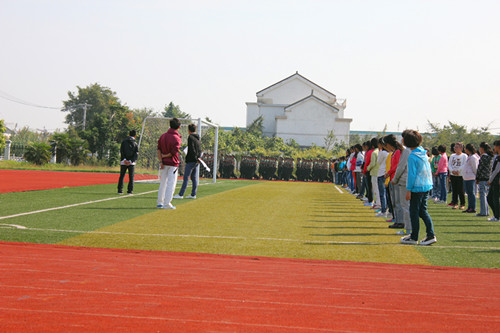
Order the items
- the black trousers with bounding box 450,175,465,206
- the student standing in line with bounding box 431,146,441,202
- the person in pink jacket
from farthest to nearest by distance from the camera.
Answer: the student standing in line with bounding box 431,146,441,202 → the person in pink jacket → the black trousers with bounding box 450,175,465,206

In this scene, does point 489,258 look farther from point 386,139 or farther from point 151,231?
point 151,231

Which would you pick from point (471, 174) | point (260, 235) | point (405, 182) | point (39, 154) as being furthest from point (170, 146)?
point (39, 154)

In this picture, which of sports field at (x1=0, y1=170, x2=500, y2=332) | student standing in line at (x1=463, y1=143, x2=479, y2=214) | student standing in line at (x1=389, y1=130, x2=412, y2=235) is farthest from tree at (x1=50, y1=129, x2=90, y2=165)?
student standing in line at (x1=389, y1=130, x2=412, y2=235)

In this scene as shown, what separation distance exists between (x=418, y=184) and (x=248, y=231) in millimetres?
3121

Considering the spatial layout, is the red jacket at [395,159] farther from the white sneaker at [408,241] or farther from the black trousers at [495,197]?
the black trousers at [495,197]

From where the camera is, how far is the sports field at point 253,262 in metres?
4.51

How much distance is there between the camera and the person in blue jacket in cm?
890

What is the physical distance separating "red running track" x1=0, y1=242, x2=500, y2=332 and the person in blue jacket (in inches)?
81.5

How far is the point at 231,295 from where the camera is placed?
5.06m

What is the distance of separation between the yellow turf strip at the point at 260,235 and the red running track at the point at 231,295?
2.59ft

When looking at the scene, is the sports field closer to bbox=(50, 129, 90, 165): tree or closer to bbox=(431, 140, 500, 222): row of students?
bbox=(431, 140, 500, 222): row of students

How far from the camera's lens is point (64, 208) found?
1262cm

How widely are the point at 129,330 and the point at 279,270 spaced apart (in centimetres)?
280

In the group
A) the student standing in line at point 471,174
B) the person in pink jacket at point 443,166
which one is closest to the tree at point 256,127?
the person in pink jacket at point 443,166
